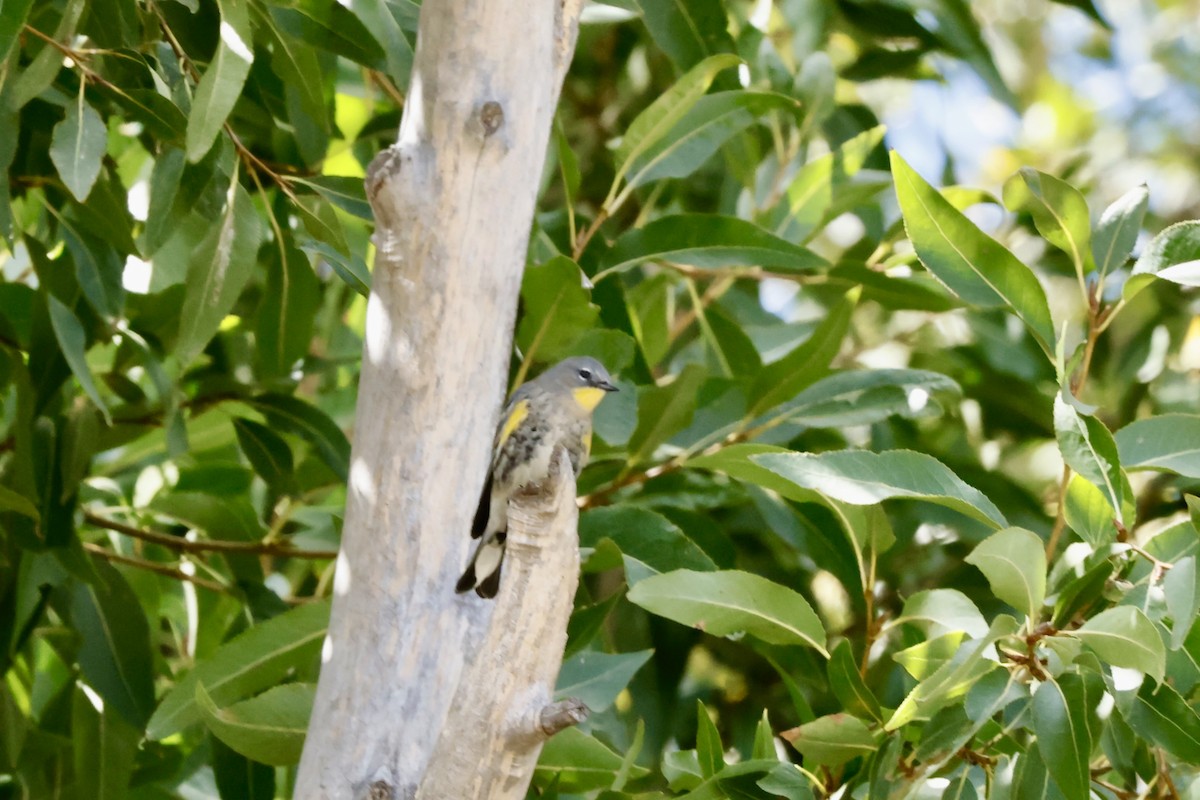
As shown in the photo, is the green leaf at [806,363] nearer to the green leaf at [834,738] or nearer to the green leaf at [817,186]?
the green leaf at [817,186]

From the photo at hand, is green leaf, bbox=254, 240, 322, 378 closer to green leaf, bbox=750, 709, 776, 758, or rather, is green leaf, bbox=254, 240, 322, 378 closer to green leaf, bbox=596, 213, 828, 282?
green leaf, bbox=596, 213, 828, 282

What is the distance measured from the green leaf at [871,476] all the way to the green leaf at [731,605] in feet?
0.55

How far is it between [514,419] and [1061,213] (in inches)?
29.8

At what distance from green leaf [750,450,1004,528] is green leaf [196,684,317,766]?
64 cm

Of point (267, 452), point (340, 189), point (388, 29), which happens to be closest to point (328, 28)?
point (388, 29)

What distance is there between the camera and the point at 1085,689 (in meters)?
1.39

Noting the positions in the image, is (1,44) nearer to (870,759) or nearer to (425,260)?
(425,260)

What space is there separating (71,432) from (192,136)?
0.68 m

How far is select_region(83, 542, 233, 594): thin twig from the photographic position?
209 cm

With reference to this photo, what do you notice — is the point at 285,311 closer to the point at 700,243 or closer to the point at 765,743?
the point at 700,243

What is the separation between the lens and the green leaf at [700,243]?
2.05 meters

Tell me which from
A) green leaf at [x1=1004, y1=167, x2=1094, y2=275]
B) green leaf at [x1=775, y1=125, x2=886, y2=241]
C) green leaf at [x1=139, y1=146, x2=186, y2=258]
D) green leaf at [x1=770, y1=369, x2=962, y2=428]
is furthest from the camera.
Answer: green leaf at [x1=775, y1=125, x2=886, y2=241]

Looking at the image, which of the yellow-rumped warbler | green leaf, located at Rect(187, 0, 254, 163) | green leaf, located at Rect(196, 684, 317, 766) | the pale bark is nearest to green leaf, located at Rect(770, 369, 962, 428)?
the yellow-rumped warbler

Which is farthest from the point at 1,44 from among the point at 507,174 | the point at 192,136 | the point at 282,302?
the point at 282,302
